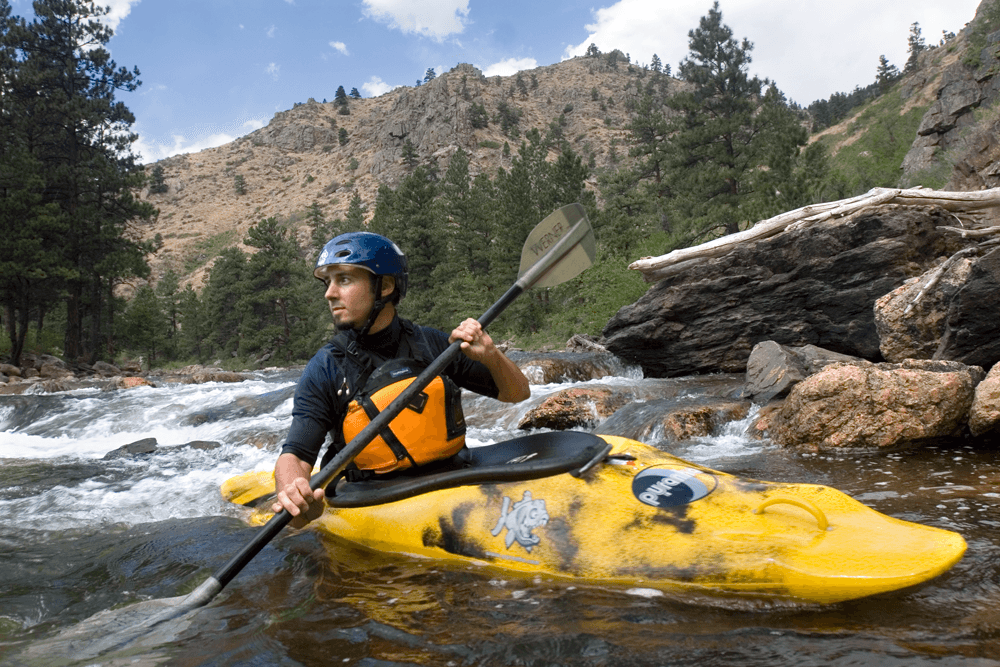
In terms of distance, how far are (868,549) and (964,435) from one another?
3.10 metres

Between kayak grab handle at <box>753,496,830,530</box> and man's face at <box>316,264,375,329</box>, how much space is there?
193 centimetres

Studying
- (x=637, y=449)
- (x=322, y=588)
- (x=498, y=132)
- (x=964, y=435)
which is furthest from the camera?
(x=498, y=132)

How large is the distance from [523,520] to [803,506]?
105 cm

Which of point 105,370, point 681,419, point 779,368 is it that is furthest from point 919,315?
point 105,370

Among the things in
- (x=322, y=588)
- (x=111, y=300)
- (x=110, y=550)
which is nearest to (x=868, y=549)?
(x=322, y=588)

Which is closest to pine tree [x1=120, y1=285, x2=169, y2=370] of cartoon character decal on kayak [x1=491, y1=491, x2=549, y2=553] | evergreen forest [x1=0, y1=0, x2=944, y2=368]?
evergreen forest [x1=0, y1=0, x2=944, y2=368]

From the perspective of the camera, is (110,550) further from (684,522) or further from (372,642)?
(684,522)

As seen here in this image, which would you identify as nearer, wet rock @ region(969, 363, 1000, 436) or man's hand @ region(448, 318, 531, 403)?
man's hand @ region(448, 318, 531, 403)

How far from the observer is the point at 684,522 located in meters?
2.22

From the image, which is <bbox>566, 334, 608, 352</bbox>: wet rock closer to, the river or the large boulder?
the large boulder

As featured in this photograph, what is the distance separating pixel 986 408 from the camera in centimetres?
403

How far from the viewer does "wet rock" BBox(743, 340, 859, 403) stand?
19.2 ft

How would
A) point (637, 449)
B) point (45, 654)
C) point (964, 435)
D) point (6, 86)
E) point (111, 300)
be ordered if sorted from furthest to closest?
point (111, 300) < point (6, 86) < point (964, 435) < point (637, 449) < point (45, 654)

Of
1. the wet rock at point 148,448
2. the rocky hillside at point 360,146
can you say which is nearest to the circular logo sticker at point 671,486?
the wet rock at point 148,448
